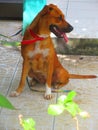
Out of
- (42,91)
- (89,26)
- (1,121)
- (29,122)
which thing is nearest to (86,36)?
(89,26)

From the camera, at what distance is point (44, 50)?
165 inches

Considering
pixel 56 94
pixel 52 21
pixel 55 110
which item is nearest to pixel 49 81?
pixel 56 94

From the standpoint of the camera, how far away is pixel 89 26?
21.5 feet

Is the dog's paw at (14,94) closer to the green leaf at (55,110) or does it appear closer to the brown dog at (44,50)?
the brown dog at (44,50)

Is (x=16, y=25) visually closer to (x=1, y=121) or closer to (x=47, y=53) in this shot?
(x=47, y=53)

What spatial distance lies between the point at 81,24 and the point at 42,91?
246 centimetres

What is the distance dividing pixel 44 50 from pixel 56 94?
569mm

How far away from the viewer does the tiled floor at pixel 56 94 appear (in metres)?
3.71

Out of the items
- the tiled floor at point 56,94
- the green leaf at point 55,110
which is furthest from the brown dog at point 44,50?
the green leaf at point 55,110

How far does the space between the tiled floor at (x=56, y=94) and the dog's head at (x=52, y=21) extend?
31.5 inches

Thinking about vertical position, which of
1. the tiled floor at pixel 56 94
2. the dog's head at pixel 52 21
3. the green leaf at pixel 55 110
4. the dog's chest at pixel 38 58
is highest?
the green leaf at pixel 55 110

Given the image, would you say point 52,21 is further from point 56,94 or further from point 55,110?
point 55,110

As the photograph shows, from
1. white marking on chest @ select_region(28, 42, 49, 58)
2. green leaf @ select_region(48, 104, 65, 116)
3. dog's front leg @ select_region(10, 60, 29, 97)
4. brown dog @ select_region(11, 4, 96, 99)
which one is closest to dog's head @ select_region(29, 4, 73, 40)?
brown dog @ select_region(11, 4, 96, 99)

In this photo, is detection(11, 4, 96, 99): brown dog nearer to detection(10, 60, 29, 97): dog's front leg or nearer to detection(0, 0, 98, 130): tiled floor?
detection(10, 60, 29, 97): dog's front leg
